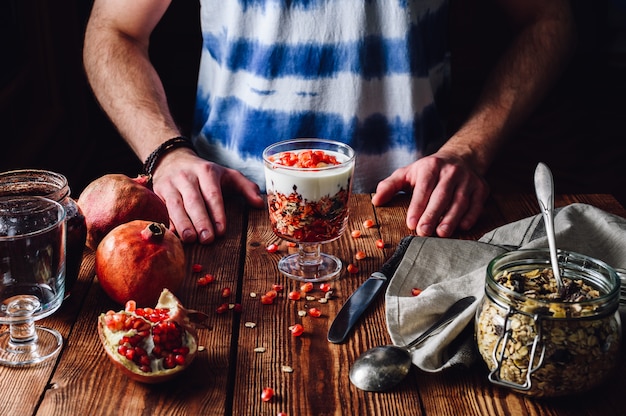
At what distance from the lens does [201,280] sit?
4.06 feet

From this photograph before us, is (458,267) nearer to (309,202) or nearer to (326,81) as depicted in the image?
(309,202)

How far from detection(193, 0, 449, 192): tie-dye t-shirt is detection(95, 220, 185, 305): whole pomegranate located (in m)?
0.75

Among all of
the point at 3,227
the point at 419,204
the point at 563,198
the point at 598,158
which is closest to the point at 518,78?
the point at 563,198

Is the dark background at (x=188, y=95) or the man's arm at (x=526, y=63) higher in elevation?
Answer: the man's arm at (x=526, y=63)

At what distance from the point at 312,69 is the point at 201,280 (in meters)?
0.75

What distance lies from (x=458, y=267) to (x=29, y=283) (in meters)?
0.68

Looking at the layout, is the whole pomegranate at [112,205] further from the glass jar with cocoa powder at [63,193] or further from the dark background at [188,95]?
the dark background at [188,95]

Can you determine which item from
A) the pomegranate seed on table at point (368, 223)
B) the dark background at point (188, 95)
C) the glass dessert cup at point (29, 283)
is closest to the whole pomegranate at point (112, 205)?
the glass dessert cup at point (29, 283)

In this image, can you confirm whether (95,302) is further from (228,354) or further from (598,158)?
(598,158)

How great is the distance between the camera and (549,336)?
904mm

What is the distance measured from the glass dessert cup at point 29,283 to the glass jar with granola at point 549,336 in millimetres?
591

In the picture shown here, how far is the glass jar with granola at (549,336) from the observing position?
90 cm

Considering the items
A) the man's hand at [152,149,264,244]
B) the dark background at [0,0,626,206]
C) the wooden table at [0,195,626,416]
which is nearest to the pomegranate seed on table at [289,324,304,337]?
the wooden table at [0,195,626,416]

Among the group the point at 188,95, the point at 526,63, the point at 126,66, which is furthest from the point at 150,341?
the point at 188,95
